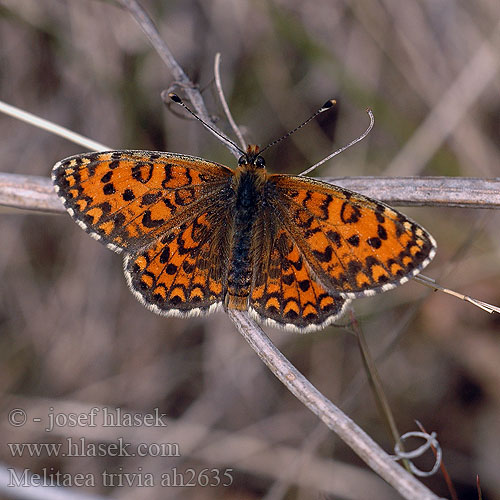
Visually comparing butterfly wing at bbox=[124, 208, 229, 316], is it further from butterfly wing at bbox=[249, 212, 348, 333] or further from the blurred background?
the blurred background

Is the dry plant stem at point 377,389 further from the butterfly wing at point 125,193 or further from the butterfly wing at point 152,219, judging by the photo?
the butterfly wing at point 125,193

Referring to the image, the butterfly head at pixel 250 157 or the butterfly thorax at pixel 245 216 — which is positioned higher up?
the butterfly head at pixel 250 157

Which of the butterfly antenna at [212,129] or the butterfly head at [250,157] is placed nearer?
the butterfly antenna at [212,129]

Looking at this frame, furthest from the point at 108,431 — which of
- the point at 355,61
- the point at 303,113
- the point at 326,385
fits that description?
the point at 355,61

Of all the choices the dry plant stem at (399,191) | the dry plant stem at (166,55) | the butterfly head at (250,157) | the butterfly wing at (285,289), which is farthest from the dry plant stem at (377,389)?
the dry plant stem at (166,55)

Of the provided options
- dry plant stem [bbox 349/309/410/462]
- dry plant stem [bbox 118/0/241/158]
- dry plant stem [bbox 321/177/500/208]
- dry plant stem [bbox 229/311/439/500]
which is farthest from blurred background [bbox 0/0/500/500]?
dry plant stem [bbox 229/311/439/500]

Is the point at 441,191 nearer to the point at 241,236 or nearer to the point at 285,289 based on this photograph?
the point at 285,289

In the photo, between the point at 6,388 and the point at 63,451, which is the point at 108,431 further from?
the point at 6,388

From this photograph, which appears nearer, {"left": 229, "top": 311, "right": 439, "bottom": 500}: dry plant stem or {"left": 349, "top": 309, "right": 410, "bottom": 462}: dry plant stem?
{"left": 229, "top": 311, "right": 439, "bottom": 500}: dry plant stem
